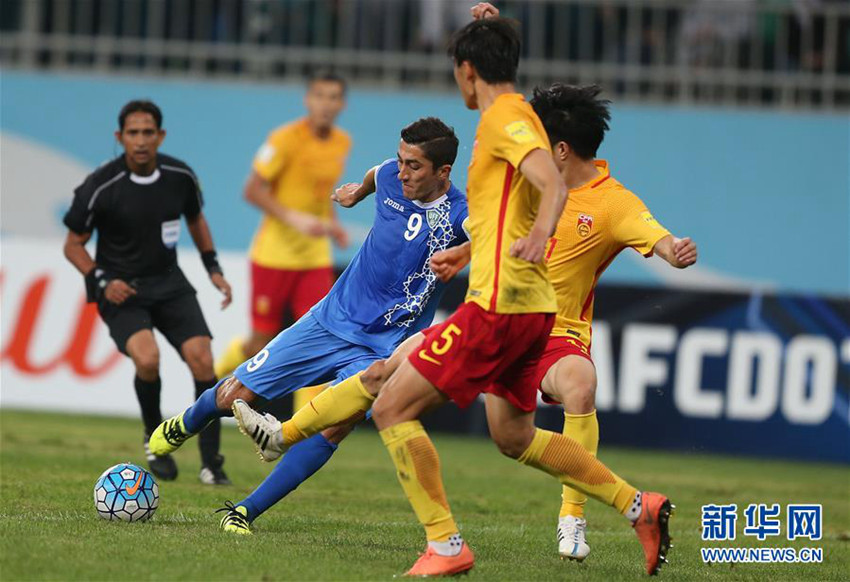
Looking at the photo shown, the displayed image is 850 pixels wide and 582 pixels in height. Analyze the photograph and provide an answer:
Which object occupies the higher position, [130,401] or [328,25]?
[328,25]

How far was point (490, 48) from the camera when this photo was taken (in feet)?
22.5

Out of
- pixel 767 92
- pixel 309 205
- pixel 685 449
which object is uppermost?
pixel 767 92

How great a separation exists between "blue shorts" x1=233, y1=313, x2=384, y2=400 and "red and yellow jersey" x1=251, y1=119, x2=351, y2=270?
6.50 m

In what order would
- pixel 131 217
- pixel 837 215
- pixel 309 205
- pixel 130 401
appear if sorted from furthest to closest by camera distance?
pixel 837 215
pixel 130 401
pixel 309 205
pixel 131 217

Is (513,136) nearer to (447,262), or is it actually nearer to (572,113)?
(447,262)

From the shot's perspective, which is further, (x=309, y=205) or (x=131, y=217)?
(x=309, y=205)

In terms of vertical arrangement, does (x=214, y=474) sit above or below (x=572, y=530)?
below

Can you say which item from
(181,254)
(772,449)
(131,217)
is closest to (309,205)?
(181,254)

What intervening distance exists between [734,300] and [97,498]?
989 cm

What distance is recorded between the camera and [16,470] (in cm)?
1082

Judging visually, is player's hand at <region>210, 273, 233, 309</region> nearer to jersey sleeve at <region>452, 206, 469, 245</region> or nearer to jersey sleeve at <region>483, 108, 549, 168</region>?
jersey sleeve at <region>452, 206, 469, 245</region>

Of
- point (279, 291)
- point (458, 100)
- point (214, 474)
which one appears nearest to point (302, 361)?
point (214, 474)

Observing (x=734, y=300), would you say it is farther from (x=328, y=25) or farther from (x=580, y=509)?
(x=580, y=509)

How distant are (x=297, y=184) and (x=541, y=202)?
8984 millimetres
